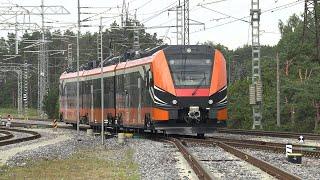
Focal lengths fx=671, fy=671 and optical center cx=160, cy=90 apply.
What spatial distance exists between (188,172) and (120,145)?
1273 cm

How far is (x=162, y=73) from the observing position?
2805 centimetres

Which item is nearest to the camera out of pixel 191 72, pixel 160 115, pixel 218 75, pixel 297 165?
pixel 297 165

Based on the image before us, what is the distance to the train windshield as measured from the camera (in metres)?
28.2

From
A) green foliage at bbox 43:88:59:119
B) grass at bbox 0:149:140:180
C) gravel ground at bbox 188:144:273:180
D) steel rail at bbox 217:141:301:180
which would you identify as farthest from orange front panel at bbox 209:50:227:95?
green foliage at bbox 43:88:59:119

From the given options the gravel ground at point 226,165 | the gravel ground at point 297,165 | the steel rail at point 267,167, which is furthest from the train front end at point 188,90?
the gravel ground at point 297,165

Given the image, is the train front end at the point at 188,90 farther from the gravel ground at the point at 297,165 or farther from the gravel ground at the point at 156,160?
the gravel ground at the point at 297,165

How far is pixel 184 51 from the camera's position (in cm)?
2883

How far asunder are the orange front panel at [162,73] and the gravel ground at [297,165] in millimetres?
7477

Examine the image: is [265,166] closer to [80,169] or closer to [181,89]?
[80,169]

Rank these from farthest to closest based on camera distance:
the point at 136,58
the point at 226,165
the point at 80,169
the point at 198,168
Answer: the point at 136,58
the point at 80,169
the point at 226,165
the point at 198,168

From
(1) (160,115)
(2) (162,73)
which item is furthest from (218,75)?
(1) (160,115)

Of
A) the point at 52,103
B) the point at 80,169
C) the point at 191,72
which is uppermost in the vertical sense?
the point at 191,72

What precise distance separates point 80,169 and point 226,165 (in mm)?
3815

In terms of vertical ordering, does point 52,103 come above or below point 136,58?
below
